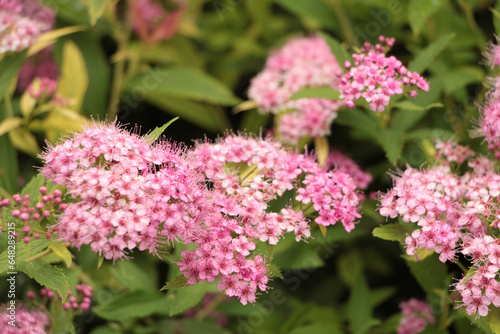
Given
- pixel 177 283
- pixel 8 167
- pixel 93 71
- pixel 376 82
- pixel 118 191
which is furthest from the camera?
pixel 93 71

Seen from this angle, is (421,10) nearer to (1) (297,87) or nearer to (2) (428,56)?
(2) (428,56)

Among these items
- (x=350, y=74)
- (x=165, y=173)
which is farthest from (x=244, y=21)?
(x=165, y=173)

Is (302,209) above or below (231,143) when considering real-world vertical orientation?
below

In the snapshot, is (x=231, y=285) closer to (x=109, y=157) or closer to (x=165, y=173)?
(x=165, y=173)

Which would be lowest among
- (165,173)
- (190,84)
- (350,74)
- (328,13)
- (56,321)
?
(56,321)

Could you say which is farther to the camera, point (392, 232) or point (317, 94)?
point (317, 94)

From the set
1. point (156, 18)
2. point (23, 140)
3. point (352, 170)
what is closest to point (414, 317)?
point (352, 170)
